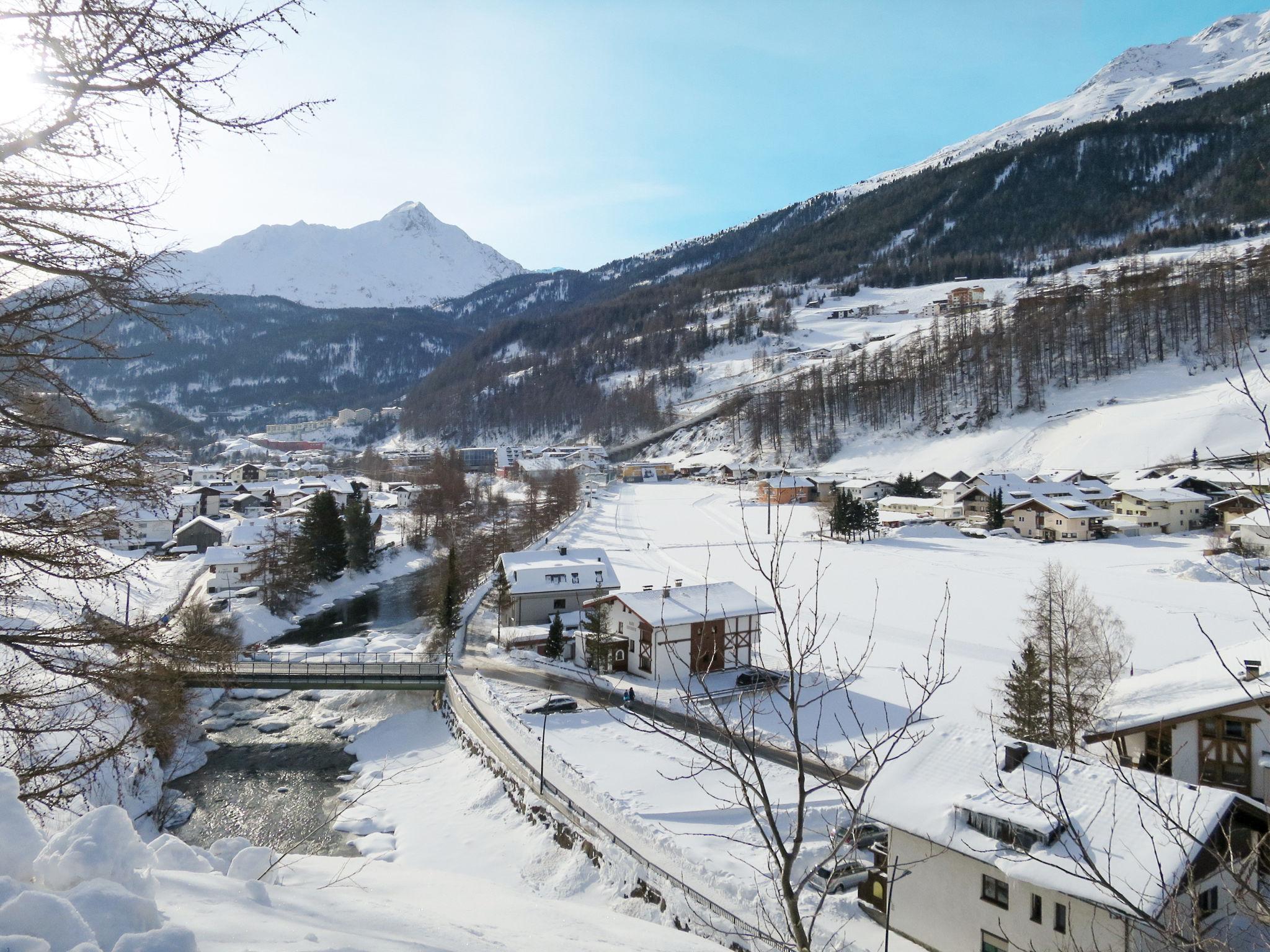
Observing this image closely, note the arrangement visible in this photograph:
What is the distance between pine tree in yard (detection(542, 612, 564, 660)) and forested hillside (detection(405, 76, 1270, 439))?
77.3 m

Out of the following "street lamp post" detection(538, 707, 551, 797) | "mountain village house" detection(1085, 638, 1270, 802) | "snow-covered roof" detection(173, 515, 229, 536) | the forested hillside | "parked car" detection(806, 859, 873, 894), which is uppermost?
the forested hillside

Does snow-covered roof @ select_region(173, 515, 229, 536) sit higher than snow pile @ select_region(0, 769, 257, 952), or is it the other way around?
snow pile @ select_region(0, 769, 257, 952)

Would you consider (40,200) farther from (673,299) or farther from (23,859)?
(673,299)

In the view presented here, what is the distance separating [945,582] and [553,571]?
16801mm

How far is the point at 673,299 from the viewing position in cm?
14862

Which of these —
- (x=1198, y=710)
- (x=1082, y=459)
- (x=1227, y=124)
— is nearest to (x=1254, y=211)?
(x=1227, y=124)

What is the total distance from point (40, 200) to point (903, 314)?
11735 centimetres

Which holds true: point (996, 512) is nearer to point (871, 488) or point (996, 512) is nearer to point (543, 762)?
point (871, 488)

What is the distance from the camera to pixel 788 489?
56.5 metres

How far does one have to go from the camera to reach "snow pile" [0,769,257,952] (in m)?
2.60

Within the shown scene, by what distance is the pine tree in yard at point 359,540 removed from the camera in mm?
37438

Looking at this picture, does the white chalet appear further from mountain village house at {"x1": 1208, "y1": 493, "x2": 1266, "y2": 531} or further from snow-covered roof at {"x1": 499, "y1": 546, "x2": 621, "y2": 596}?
mountain village house at {"x1": 1208, "y1": 493, "x2": 1266, "y2": 531}

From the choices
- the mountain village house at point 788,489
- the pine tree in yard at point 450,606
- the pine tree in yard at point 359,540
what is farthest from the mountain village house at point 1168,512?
the pine tree in yard at point 359,540

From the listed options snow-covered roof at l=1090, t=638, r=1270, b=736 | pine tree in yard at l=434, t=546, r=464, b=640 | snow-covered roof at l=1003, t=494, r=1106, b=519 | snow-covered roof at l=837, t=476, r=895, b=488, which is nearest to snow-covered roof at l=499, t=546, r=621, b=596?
pine tree in yard at l=434, t=546, r=464, b=640
